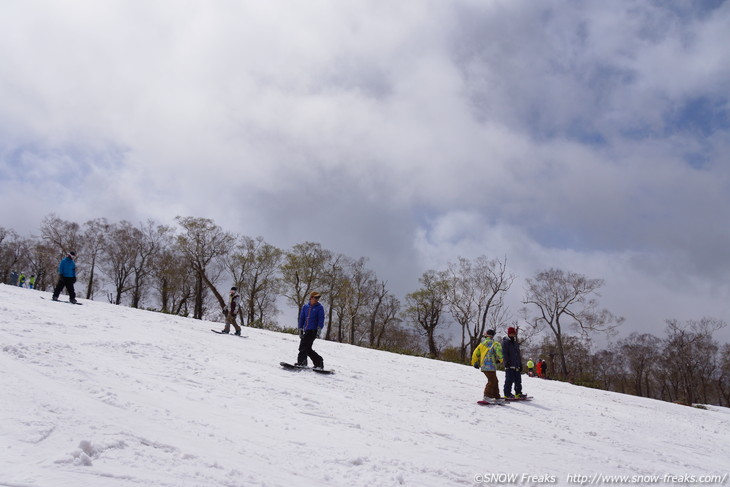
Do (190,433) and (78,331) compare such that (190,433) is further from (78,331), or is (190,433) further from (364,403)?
(78,331)

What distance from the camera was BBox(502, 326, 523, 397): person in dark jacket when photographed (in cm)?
1164

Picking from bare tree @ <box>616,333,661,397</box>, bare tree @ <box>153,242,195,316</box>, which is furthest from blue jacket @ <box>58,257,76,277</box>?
bare tree @ <box>616,333,661,397</box>

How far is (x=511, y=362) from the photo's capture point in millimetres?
11672

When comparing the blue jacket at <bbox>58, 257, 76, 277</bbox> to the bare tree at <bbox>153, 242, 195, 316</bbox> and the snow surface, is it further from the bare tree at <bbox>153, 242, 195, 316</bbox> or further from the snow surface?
the bare tree at <bbox>153, 242, 195, 316</bbox>

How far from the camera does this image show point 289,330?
87.3 ft

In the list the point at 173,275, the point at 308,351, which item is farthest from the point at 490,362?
the point at 173,275

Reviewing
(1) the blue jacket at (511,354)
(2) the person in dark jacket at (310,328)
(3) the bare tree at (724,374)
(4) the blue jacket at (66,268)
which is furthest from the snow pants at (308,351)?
(3) the bare tree at (724,374)

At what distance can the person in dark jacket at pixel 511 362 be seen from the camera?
11641 mm

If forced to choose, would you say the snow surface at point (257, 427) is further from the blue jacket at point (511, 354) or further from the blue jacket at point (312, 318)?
the blue jacket at point (312, 318)

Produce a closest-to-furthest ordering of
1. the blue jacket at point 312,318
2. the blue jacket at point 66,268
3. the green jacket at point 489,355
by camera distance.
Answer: the green jacket at point 489,355, the blue jacket at point 312,318, the blue jacket at point 66,268

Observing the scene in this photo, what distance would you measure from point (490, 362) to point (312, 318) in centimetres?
462

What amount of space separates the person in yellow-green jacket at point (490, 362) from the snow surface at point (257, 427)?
56 cm

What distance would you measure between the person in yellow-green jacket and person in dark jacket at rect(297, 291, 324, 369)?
3.95 m

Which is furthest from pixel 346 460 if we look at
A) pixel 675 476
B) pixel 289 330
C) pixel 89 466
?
pixel 289 330
